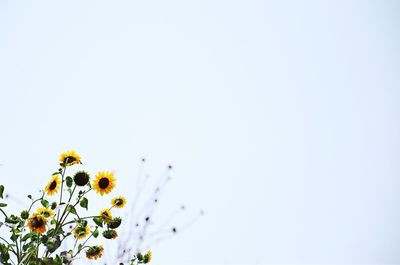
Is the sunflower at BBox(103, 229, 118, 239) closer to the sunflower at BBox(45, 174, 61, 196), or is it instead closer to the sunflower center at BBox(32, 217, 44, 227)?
the sunflower center at BBox(32, 217, 44, 227)

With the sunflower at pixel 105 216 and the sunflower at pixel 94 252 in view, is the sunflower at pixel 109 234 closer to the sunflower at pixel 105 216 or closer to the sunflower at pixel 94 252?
the sunflower at pixel 105 216

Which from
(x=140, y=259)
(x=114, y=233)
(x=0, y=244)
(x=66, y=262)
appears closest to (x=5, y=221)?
(x=0, y=244)

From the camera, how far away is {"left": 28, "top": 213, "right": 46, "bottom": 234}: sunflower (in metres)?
2.23

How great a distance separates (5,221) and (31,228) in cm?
18

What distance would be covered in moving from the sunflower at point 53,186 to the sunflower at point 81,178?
413mm

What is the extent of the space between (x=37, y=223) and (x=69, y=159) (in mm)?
485

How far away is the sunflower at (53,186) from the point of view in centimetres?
263

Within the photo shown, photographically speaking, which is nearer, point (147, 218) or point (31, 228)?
point (31, 228)

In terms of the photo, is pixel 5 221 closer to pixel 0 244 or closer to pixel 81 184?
pixel 0 244

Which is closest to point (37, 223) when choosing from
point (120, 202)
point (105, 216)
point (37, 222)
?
point (37, 222)

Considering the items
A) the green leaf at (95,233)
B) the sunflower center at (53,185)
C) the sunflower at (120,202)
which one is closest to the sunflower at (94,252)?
the green leaf at (95,233)

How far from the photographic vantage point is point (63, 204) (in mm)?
2227

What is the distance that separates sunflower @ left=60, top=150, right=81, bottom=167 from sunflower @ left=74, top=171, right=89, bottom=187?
100 mm

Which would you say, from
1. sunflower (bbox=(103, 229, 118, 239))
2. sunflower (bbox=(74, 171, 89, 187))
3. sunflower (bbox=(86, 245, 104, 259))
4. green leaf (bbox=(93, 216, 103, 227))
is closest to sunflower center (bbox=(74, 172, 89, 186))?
sunflower (bbox=(74, 171, 89, 187))
